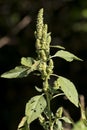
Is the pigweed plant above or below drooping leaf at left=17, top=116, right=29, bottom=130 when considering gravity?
above

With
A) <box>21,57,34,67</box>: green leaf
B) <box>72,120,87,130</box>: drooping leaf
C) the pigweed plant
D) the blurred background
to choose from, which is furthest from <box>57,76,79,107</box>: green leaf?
the blurred background

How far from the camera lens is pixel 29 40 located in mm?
5336

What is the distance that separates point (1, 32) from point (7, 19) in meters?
0.17

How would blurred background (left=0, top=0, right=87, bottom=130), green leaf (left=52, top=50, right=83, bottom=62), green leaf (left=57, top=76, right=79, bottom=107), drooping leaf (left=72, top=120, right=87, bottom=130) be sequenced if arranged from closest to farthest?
green leaf (left=57, top=76, right=79, bottom=107)
green leaf (left=52, top=50, right=83, bottom=62)
drooping leaf (left=72, top=120, right=87, bottom=130)
blurred background (left=0, top=0, right=87, bottom=130)

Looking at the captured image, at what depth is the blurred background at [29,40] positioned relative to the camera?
4984 millimetres

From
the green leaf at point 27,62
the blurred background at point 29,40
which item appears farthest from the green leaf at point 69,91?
the blurred background at point 29,40

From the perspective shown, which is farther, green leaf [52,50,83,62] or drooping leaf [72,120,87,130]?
drooping leaf [72,120,87,130]

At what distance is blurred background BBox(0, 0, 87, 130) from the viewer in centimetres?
498

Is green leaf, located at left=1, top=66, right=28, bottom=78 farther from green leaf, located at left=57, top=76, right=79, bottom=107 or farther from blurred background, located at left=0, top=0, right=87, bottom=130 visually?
blurred background, located at left=0, top=0, right=87, bottom=130

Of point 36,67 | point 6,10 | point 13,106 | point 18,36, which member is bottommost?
point 36,67

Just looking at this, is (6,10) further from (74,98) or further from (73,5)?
(74,98)

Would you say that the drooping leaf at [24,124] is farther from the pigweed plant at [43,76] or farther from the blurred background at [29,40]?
the blurred background at [29,40]

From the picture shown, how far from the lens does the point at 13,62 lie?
5320mm

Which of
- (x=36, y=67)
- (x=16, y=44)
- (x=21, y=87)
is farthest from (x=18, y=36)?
(x=36, y=67)
